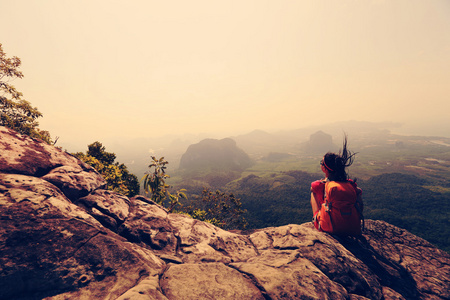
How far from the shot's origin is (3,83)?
1639cm

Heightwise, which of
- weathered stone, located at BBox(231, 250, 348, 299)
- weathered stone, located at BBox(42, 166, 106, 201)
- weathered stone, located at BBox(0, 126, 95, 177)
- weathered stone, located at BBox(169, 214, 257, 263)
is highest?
weathered stone, located at BBox(0, 126, 95, 177)

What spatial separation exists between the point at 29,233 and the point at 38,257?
0.79 m

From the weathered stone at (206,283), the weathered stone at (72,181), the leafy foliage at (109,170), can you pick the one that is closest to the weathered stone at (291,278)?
the weathered stone at (206,283)

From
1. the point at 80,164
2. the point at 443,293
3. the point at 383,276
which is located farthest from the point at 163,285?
the point at 443,293

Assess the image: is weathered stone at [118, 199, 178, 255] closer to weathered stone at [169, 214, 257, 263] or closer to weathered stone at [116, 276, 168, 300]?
weathered stone at [169, 214, 257, 263]

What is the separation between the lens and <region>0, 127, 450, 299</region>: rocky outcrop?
4.52 m

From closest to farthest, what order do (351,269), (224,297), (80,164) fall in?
1. (224,297)
2. (351,269)
3. (80,164)

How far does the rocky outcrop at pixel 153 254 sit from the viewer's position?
4523mm

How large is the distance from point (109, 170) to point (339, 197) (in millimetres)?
20371

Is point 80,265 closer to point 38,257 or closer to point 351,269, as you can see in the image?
point 38,257

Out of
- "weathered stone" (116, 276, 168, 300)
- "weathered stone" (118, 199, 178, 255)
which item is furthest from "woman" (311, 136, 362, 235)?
"weathered stone" (118, 199, 178, 255)

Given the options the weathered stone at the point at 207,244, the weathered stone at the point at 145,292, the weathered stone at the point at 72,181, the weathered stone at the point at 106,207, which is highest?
the weathered stone at the point at 72,181

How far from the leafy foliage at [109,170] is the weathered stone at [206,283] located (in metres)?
13.9

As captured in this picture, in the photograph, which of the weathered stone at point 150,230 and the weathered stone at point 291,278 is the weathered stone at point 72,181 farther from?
the weathered stone at point 291,278
